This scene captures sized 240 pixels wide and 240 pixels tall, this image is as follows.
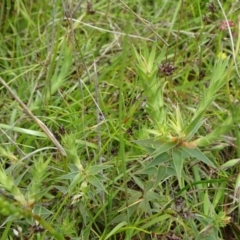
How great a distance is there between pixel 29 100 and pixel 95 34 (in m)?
0.39

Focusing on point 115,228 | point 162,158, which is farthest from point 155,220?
point 162,158

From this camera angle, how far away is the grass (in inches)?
38.6

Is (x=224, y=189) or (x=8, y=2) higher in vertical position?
(x=8, y=2)

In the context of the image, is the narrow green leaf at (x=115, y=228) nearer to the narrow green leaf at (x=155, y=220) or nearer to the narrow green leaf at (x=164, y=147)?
the narrow green leaf at (x=155, y=220)

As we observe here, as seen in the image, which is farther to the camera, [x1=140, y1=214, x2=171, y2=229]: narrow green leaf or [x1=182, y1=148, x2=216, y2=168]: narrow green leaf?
[x1=140, y1=214, x2=171, y2=229]: narrow green leaf

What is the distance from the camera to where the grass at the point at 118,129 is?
98 centimetres

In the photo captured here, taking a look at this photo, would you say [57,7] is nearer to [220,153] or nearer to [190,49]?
[190,49]

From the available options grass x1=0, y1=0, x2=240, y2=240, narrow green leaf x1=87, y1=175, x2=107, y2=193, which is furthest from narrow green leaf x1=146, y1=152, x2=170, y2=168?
narrow green leaf x1=87, y1=175, x2=107, y2=193

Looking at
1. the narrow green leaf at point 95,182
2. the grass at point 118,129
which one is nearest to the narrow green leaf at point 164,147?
the grass at point 118,129

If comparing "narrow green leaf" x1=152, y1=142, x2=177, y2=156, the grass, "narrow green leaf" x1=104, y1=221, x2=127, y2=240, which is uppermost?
"narrow green leaf" x1=152, y1=142, x2=177, y2=156

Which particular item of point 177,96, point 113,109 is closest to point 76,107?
point 113,109

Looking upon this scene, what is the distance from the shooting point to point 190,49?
5.22 ft

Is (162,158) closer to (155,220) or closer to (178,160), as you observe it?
(178,160)

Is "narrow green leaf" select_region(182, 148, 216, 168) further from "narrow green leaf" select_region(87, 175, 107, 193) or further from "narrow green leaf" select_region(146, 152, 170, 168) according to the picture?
"narrow green leaf" select_region(87, 175, 107, 193)
